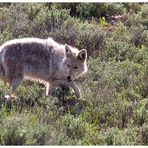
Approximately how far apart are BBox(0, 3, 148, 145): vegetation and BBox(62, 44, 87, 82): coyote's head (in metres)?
0.35

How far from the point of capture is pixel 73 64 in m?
12.1

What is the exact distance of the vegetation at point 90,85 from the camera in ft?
30.1

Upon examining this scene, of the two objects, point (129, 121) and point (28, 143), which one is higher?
point (28, 143)

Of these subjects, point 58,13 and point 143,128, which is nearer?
point 143,128

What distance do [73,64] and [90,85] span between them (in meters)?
0.61

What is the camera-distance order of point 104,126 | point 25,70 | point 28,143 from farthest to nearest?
1. point 25,70
2. point 104,126
3. point 28,143

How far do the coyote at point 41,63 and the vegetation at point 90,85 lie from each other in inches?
9.0

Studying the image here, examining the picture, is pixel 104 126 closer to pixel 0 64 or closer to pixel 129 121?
pixel 129 121

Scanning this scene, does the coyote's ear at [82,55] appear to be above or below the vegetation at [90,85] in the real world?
above

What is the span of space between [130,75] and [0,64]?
290 cm

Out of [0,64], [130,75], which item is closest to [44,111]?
[0,64]

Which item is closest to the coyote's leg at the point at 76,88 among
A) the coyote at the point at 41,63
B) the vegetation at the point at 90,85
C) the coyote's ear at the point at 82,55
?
the coyote at the point at 41,63

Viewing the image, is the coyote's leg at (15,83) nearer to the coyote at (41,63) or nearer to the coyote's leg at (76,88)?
the coyote at (41,63)

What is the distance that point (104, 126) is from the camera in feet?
34.0
